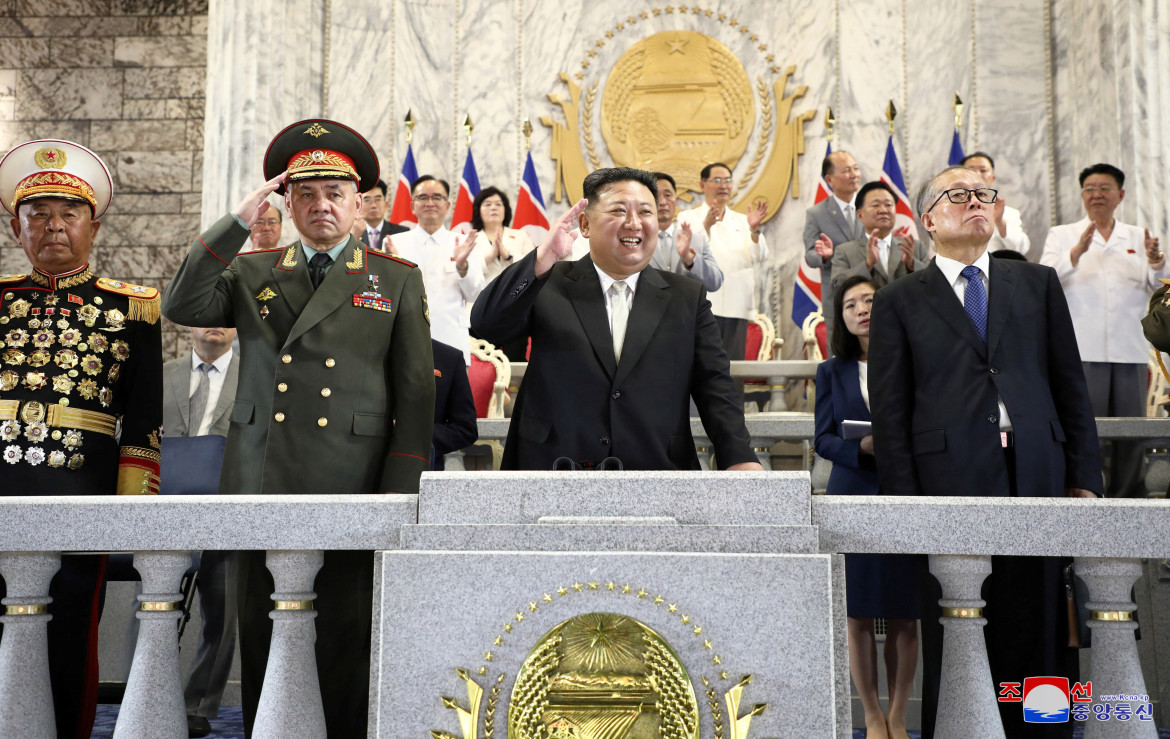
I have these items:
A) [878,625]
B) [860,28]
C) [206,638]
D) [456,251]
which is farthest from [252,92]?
[878,625]

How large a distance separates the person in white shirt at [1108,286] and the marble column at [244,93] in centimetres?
588

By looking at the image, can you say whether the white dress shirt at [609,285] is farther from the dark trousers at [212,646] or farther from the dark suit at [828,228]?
the dark suit at [828,228]

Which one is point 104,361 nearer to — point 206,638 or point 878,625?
point 206,638

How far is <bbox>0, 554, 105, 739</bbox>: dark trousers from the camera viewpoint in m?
2.79

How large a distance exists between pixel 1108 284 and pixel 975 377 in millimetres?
4305

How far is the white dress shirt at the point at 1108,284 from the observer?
6465mm

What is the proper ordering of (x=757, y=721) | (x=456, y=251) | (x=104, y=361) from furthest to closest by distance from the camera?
(x=456, y=251) < (x=104, y=361) < (x=757, y=721)

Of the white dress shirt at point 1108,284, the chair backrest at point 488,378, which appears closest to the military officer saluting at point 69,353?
the chair backrest at point 488,378

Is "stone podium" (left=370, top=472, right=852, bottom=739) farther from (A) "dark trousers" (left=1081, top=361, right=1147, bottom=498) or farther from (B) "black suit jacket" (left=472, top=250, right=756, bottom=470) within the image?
(A) "dark trousers" (left=1081, top=361, right=1147, bottom=498)

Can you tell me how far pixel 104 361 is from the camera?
318 centimetres

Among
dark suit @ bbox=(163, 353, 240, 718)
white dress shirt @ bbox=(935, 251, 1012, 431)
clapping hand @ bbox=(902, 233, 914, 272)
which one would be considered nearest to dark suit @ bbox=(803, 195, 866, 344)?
clapping hand @ bbox=(902, 233, 914, 272)

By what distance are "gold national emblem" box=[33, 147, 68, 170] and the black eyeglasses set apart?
2.56m

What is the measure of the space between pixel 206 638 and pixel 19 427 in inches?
43.0

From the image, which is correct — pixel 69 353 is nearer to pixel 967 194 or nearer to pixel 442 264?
pixel 967 194
